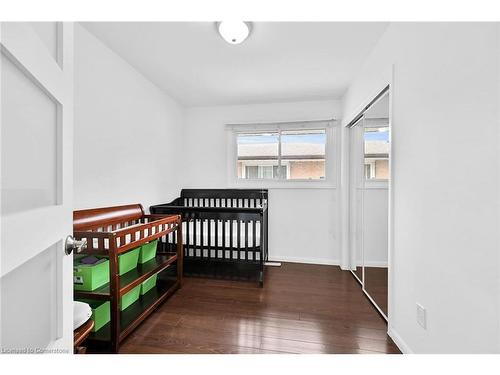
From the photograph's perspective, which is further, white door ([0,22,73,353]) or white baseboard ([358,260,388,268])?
white baseboard ([358,260,388,268])

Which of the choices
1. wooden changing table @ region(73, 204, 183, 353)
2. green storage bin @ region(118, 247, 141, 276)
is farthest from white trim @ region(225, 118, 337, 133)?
green storage bin @ region(118, 247, 141, 276)

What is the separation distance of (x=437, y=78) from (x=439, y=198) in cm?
62

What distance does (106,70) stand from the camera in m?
2.10

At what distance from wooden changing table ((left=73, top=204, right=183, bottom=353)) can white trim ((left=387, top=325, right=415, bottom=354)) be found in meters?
1.82

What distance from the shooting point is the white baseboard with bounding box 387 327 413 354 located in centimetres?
147

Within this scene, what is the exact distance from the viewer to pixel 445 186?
113 centimetres

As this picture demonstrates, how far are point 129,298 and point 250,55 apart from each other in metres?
2.39

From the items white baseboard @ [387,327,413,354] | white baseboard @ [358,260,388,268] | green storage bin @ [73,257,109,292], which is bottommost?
white baseboard @ [387,327,413,354]

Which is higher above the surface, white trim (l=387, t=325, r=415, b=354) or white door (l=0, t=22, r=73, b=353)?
white door (l=0, t=22, r=73, b=353)

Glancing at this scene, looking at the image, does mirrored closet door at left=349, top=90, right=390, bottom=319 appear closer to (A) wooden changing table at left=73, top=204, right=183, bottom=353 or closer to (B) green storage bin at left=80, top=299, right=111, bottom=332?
(A) wooden changing table at left=73, top=204, right=183, bottom=353

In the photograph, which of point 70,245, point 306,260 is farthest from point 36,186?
point 306,260

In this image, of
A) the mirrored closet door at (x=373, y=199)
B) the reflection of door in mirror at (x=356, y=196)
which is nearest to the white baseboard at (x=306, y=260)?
the reflection of door in mirror at (x=356, y=196)

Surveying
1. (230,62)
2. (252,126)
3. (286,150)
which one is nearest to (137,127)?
(230,62)

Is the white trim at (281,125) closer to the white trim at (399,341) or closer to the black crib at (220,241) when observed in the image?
the black crib at (220,241)
